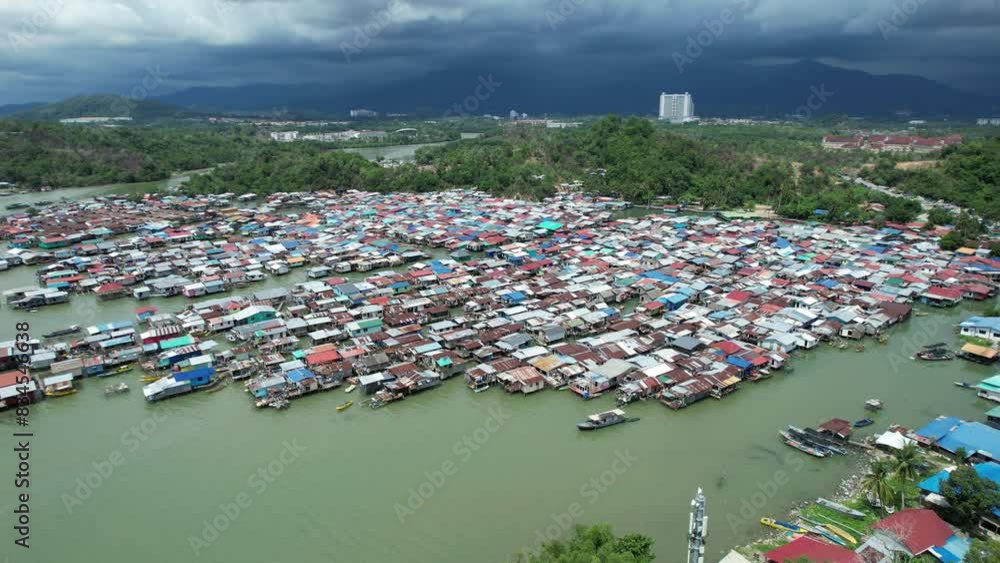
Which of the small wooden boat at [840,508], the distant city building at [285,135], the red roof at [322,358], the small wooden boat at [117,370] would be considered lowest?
the small wooden boat at [840,508]

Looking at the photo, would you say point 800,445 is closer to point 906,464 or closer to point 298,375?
point 906,464

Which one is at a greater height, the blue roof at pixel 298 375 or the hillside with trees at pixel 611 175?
the hillside with trees at pixel 611 175

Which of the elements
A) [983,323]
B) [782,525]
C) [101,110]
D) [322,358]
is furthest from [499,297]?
[101,110]

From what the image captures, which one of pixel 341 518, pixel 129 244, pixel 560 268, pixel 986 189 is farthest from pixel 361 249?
pixel 986 189

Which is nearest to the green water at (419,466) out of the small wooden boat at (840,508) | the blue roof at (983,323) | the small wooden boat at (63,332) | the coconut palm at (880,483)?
the small wooden boat at (840,508)

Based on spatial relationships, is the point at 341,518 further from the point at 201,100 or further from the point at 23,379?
the point at 201,100

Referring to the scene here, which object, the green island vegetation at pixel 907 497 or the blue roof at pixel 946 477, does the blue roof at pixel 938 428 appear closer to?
the green island vegetation at pixel 907 497
